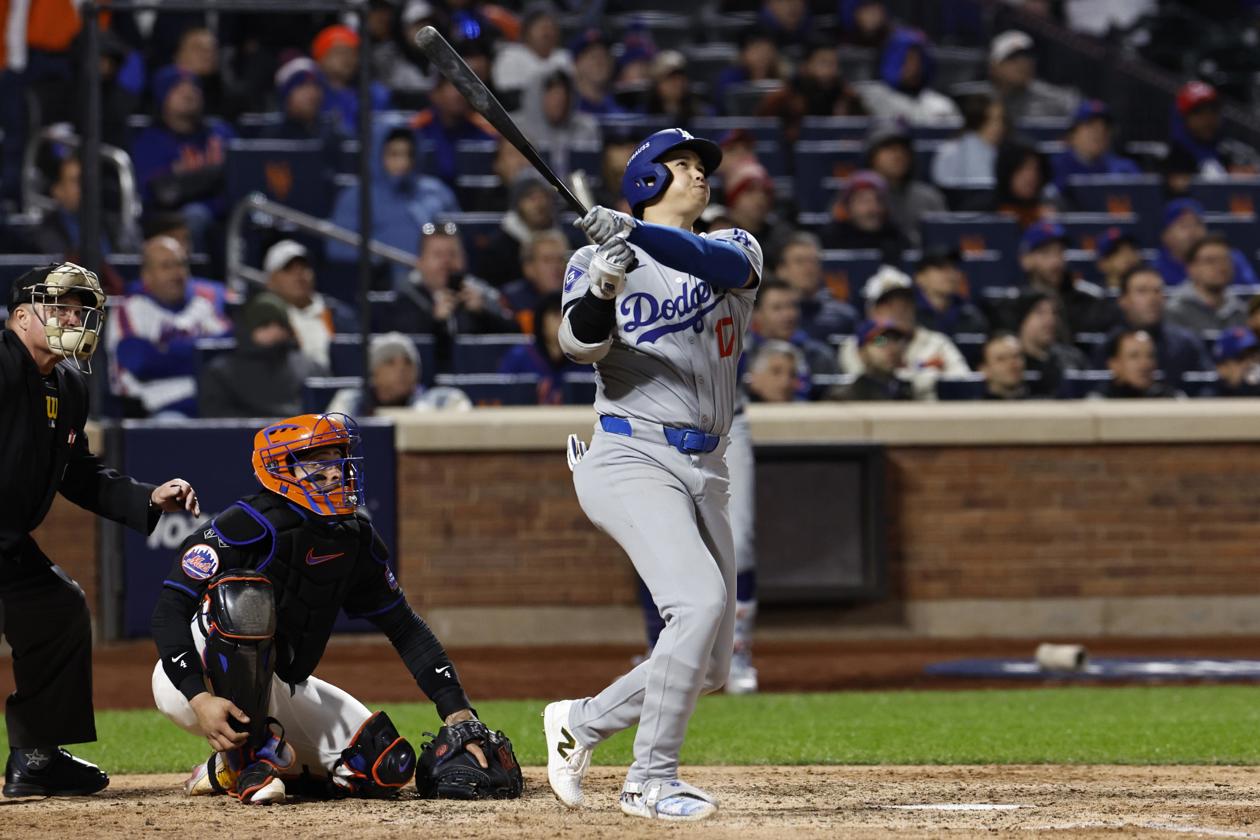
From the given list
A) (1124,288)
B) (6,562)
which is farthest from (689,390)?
(1124,288)

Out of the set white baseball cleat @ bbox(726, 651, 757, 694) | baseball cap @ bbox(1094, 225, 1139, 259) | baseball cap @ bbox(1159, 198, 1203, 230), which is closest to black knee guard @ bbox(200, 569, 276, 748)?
white baseball cleat @ bbox(726, 651, 757, 694)

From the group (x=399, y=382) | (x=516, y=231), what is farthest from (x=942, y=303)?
(x=399, y=382)

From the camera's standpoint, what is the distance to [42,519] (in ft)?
19.0

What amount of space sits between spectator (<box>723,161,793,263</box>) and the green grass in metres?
3.81

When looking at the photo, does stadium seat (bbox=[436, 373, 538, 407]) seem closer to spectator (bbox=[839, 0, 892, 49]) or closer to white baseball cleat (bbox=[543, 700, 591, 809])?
spectator (bbox=[839, 0, 892, 49])

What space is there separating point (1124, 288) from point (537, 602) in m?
4.24

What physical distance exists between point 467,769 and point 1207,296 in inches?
333

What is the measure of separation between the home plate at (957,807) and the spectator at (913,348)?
6196 mm

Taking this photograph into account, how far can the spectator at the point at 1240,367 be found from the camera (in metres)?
12.0

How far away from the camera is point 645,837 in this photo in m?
4.99

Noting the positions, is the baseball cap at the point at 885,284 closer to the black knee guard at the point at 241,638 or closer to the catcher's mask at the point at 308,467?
the catcher's mask at the point at 308,467

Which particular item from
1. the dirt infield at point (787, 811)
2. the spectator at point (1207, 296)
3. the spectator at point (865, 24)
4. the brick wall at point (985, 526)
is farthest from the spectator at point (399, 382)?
the spectator at point (865, 24)

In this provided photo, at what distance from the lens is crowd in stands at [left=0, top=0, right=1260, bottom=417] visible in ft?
36.9

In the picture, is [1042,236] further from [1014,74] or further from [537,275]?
[537,275]
